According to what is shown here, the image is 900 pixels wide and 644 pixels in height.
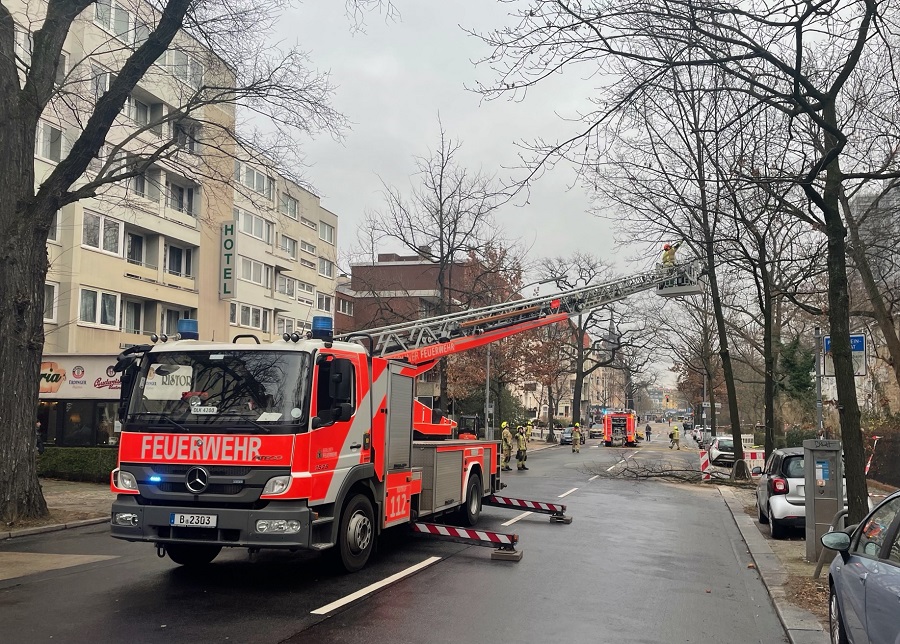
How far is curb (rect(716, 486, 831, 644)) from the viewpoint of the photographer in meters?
6.66

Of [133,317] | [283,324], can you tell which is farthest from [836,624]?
[283,324]

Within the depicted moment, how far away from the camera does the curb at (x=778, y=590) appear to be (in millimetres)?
6656

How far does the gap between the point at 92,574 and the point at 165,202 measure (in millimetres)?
29065

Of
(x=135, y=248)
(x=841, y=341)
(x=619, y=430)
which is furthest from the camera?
(x=619, y=430)

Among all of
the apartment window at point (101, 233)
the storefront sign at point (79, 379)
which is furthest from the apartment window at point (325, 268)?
the storefront sign at point (79, 379)

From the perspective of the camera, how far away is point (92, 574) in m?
8.51

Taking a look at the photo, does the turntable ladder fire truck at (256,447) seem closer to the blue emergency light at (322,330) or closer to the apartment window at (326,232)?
the blue emergency light at (322,330)

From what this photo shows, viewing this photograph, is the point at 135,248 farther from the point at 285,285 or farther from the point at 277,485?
the point at 277,485

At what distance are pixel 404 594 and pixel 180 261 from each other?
31912 millimetres

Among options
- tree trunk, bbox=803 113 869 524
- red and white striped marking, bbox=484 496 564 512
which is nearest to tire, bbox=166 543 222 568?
red and white striped marking, bbox=484 496 564 512

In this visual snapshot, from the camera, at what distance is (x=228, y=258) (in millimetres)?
38469

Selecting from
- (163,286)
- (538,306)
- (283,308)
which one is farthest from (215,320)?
(538,306)

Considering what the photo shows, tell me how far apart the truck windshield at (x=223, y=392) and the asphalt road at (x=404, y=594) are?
1648mm

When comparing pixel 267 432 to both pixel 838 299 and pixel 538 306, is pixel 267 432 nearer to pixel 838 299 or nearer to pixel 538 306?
pixel 838 299
